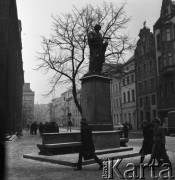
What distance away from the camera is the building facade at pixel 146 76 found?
52.3 metres

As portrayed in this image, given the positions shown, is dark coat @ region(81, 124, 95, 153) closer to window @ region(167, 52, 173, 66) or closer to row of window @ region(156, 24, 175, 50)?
window @ region(167, 52, 173, 66)

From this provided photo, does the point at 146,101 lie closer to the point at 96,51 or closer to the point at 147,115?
the point at 147,115

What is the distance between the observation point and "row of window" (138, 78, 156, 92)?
52812 millimetres

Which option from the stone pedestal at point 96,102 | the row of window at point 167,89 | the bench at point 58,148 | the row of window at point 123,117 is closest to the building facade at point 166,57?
the row of window at point 167,89

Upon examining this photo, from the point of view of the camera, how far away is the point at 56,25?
29.5 metres

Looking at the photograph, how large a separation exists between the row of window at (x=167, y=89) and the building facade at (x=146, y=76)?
3.24 m

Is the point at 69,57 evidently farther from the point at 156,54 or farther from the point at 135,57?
the point at 135,57

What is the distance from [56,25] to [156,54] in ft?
84.0

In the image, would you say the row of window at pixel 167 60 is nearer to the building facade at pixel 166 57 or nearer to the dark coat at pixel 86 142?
the building facade at pixel 166 57

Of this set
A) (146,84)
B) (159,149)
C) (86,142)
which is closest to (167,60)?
(146,84)

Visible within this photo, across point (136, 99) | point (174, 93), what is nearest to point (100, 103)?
point (174, 93)

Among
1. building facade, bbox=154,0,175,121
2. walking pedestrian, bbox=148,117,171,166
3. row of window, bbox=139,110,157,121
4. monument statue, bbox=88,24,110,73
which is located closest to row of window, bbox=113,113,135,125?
row of window, bbox=139,110,157,121

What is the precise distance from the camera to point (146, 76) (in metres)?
54.8

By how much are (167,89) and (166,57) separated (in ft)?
16.6
